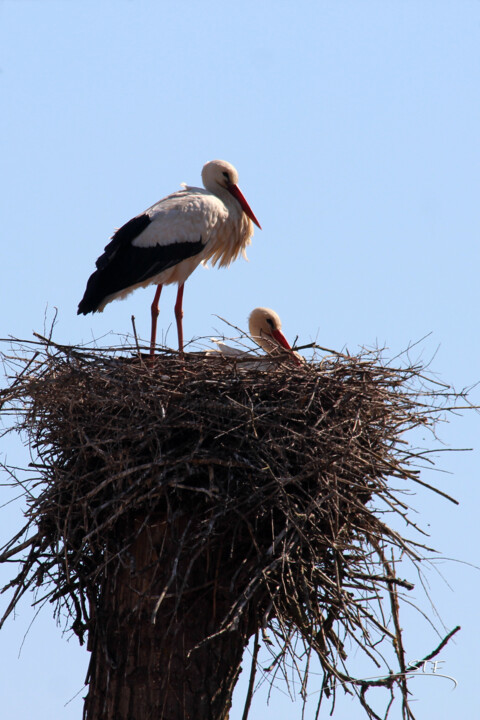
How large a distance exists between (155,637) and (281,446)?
991 mm

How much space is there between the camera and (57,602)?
502 centimetres

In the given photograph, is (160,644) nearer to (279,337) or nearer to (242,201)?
(279,337)

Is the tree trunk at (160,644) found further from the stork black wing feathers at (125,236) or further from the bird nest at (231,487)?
the stork black wing feathers at (125,236)

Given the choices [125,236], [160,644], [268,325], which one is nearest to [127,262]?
[125,236]

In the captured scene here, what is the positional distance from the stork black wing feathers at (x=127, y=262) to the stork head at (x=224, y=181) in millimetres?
693

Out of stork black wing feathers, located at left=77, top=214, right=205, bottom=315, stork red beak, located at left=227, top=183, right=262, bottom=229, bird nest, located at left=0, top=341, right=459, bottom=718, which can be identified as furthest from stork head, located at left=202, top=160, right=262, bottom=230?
bird nest, located at left=0, top=341, right=459, bottom=718

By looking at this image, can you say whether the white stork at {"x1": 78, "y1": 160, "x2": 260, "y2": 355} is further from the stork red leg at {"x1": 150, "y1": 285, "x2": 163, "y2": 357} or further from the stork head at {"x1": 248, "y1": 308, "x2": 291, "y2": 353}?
the stork head at {"x1": 248, "y1": 308, "x2": 291, "y2": 353}

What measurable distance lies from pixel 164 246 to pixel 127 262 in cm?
26

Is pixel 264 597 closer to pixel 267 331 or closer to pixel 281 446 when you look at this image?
pixel 281 446

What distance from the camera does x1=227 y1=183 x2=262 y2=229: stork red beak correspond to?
775 cm

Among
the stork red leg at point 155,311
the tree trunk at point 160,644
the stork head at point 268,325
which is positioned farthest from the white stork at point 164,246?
the tree trunk at point 160,644

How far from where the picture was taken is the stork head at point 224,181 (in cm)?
777

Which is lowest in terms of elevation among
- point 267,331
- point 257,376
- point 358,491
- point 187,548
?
point 187,548

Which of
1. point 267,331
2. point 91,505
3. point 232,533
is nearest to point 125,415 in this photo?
point 91,505
